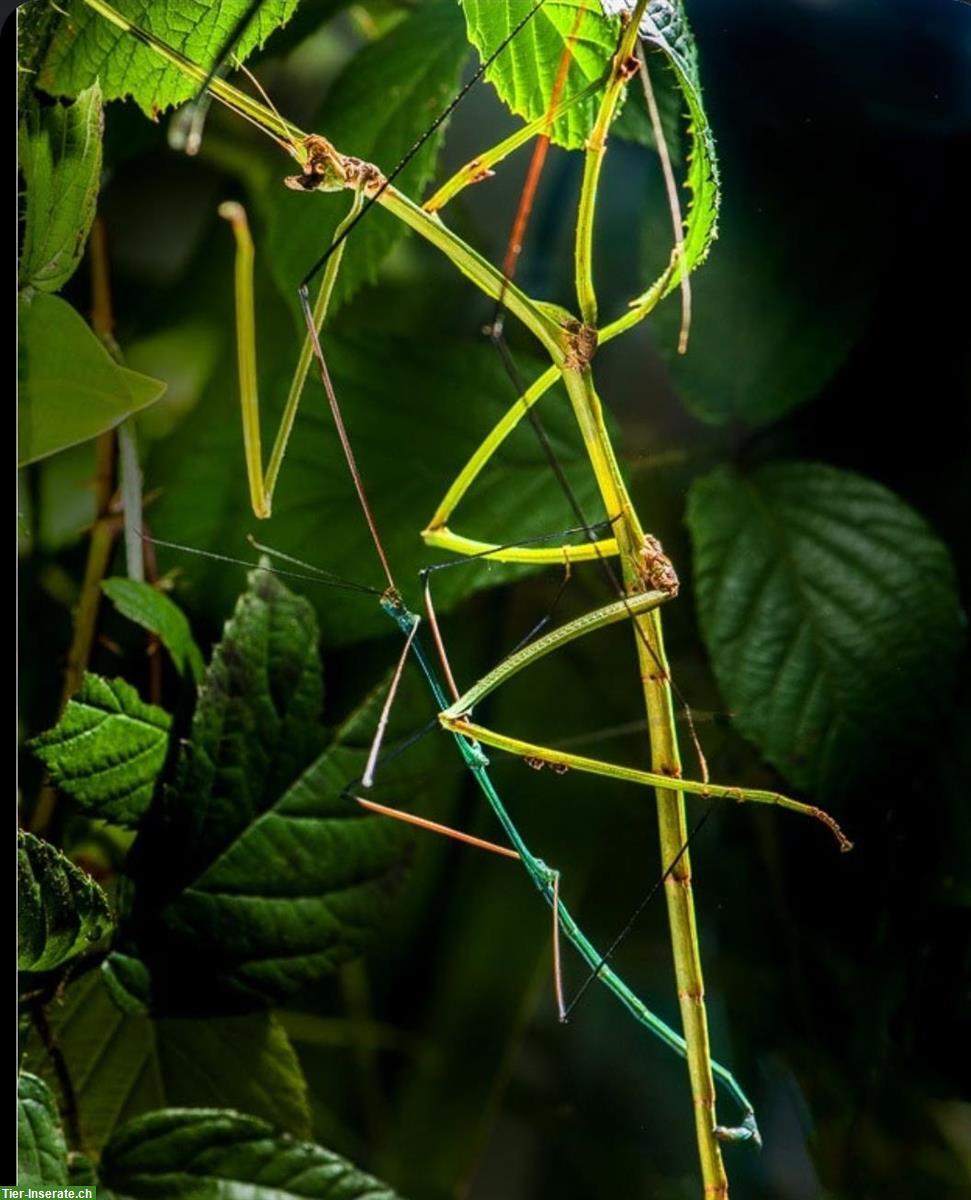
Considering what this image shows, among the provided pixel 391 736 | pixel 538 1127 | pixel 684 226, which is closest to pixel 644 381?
pixel 684 226

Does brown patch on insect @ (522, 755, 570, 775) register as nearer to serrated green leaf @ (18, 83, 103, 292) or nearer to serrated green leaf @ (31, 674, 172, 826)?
serrated green leaf @ (31, 674, 172, 826)

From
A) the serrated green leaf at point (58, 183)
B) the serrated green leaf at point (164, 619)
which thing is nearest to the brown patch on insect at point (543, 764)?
the serrated green leaf at point (164, 619)

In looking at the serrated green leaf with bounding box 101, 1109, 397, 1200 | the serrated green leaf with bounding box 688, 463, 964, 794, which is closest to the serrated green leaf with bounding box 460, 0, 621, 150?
the serrated green leaf with bounding box 688, 463, 964, 794

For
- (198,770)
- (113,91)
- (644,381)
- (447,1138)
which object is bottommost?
(447,1138)

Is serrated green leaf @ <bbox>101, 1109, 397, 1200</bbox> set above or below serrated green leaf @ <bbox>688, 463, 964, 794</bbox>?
below

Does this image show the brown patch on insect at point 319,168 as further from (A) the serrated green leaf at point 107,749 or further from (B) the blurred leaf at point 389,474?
(A) the serrated green leaf at point 107,749

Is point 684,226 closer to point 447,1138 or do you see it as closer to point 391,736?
point 391,736

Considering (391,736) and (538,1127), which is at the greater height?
(391,736)

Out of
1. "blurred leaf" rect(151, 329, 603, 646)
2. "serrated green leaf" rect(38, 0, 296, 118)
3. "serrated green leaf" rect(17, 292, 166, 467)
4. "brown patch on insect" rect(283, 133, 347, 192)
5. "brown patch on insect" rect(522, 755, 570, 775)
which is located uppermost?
"serrated green leaf" rect(38, 0, 296, 118)
